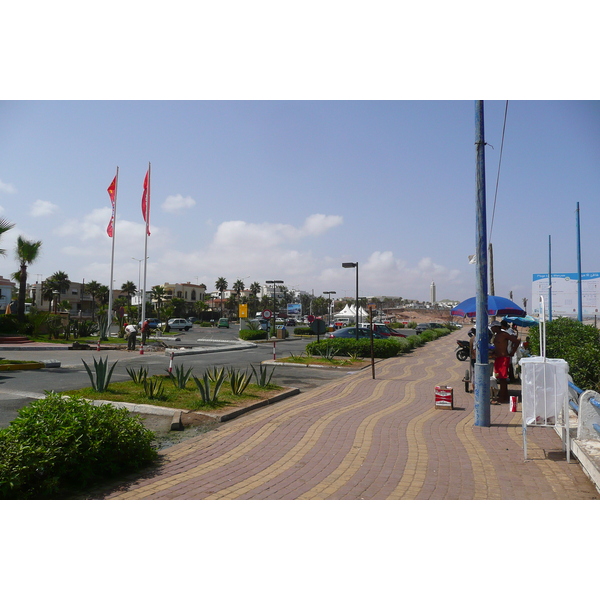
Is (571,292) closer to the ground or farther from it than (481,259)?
farther from it

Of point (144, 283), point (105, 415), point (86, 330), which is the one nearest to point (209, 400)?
point (105, 415)

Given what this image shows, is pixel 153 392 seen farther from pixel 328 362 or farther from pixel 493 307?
pixel 328 362

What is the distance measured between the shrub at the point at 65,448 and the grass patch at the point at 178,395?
293cm

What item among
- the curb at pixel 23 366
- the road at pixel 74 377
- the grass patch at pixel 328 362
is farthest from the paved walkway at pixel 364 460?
the curb at pixel 23 366

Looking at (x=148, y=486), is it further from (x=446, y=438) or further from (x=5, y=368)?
(x=5, y=368)

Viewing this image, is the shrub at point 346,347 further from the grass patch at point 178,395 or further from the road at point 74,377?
the grass patch at point 178,395

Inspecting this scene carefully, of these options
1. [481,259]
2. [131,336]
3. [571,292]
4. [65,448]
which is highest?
[571,292]

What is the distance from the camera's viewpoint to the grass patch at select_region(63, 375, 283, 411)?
8.85 meters

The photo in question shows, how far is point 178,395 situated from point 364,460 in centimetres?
501

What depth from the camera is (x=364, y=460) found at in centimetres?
584

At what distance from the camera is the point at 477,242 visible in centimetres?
810

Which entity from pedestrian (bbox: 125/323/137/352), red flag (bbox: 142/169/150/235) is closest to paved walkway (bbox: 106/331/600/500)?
pedestrian (bbox: 125/323/137/352)

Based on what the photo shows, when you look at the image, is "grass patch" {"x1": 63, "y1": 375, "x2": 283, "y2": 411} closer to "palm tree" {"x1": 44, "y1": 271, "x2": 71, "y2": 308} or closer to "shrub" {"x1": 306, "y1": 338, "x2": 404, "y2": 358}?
"shrub" {"x1": 306, "y1": 338, "x2": 404, "y2": 358}

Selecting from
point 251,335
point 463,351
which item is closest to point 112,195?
point 251,335
